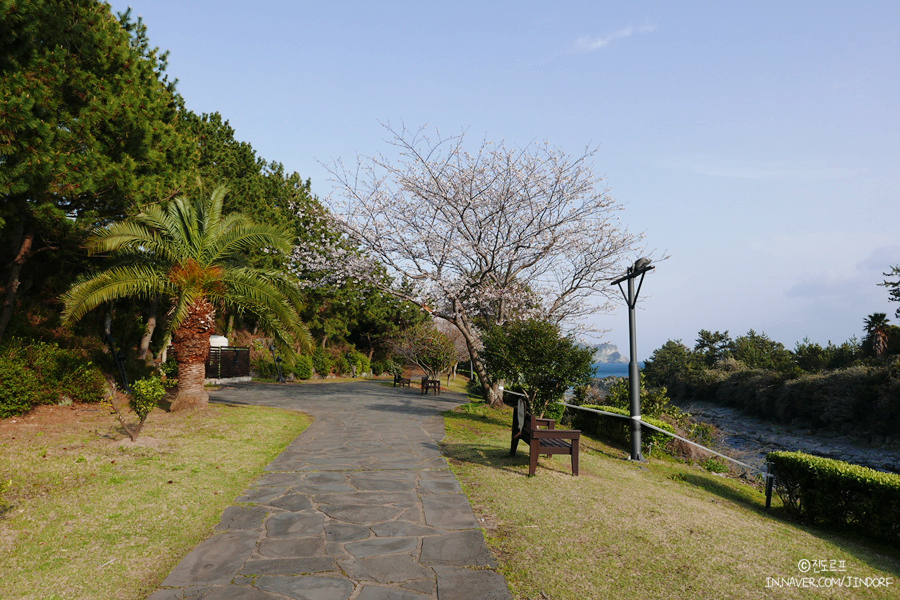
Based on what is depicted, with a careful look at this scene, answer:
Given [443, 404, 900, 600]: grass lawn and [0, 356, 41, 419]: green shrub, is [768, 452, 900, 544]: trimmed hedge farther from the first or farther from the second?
[0, 356, 41, 419]: green shrub

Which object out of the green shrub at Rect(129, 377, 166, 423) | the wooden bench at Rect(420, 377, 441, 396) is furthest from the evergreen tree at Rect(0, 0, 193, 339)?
the wooden bench at Rect(420, 377, 441, 396)

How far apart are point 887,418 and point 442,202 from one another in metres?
22.6

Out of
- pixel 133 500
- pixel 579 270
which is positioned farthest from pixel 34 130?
pixel 579 270

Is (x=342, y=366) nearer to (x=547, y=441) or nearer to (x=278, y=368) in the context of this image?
(x=278, y=368)

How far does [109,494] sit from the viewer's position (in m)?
6.09

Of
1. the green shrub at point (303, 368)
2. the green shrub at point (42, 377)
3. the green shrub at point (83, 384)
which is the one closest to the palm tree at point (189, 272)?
the green shrub at point (42, 377)

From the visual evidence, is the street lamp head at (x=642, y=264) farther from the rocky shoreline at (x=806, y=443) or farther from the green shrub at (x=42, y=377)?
the green shrub at (x=42, y=377)

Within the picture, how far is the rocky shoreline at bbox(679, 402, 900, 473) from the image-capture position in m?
19.8

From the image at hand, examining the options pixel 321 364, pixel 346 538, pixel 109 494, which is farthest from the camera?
pixel 321 364

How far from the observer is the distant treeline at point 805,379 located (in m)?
23.3

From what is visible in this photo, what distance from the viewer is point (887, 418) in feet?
74.1

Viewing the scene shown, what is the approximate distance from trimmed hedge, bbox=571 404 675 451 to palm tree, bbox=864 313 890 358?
2373cm

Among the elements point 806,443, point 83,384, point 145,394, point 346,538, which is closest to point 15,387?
point 83,384

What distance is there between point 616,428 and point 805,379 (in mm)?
20827
